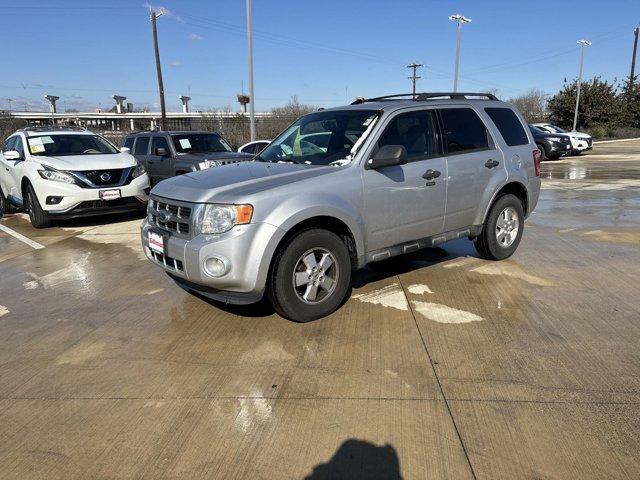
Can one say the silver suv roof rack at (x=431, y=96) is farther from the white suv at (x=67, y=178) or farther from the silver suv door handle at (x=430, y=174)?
the white suv at (x=67, y=178)

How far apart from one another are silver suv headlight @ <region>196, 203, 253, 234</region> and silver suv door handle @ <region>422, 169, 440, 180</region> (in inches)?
77.1

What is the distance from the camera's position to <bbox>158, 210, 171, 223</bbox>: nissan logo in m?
4.34

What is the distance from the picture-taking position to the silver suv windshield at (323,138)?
4.79m

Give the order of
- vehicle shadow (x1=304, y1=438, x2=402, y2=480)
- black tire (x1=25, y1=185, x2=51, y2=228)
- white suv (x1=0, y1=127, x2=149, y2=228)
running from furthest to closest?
black tire (x1=25, y1=185, x2=51, y2=228) < white suv (x1=0, y1=127, x2=149, y2=228) < vehicle shadow (x1=304, y1=438, x2=402, y2=480)

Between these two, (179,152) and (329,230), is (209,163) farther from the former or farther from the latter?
(329,230)

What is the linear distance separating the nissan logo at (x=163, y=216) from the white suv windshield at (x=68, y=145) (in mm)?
5952

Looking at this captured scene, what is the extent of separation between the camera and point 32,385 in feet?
11.3

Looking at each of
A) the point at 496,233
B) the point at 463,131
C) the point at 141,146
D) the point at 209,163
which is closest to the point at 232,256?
the point at 463,131

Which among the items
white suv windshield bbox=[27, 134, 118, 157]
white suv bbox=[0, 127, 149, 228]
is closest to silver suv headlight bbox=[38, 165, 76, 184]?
white suv bbox=[0, 127, 149, 228]

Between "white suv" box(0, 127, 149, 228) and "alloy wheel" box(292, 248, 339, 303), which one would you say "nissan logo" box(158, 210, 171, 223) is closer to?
"alloy wheel" box(292, 248, 339, 303)

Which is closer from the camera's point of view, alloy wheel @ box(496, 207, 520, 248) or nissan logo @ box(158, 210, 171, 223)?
nissan logo @ box(158, 210, 171, 223)

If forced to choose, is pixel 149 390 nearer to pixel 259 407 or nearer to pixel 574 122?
pixel 259 407

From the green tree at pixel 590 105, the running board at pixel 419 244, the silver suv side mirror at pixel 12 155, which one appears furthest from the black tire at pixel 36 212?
the green tree at pixel 590 105

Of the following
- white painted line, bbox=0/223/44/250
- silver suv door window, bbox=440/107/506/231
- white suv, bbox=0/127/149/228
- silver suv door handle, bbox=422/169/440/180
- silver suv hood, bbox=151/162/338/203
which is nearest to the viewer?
silver suv hood, bbox=151/162/338/203
